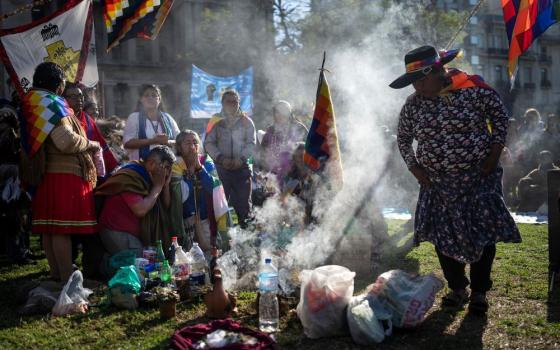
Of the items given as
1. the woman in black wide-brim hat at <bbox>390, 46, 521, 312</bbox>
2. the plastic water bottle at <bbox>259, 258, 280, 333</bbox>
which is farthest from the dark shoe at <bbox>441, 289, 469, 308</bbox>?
the plastic water bottle at <bbox>259, 258, 280, 333</bbox>

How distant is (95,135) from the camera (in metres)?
5.53

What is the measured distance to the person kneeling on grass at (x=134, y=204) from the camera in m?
5.09

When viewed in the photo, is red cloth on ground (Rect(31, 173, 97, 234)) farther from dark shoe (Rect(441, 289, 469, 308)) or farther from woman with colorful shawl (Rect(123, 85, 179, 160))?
dark shoe (Rect(441, 289, 469, 308))

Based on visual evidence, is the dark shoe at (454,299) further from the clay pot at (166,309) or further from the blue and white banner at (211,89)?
the blue and white banner at (211,89)

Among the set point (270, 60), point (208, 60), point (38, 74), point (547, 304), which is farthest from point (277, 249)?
point (208, 60)

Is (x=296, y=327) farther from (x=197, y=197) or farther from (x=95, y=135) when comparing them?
(x=95, y=135)

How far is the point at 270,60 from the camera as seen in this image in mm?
28344

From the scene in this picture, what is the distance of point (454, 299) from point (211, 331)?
6.51 ft

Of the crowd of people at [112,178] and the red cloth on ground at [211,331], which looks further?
the crowd of people at [112,178]

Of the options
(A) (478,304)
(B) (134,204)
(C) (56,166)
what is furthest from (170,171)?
(A) (478,304)

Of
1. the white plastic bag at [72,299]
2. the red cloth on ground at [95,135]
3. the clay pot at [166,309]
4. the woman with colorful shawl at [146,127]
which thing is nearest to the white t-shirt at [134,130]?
the woman with colorful shawl at [146,127]

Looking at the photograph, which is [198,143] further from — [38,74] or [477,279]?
[477,279]

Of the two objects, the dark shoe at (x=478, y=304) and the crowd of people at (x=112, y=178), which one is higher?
the crowd of people at (x=112, y=178)

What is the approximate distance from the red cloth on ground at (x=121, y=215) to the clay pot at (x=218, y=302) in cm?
147
